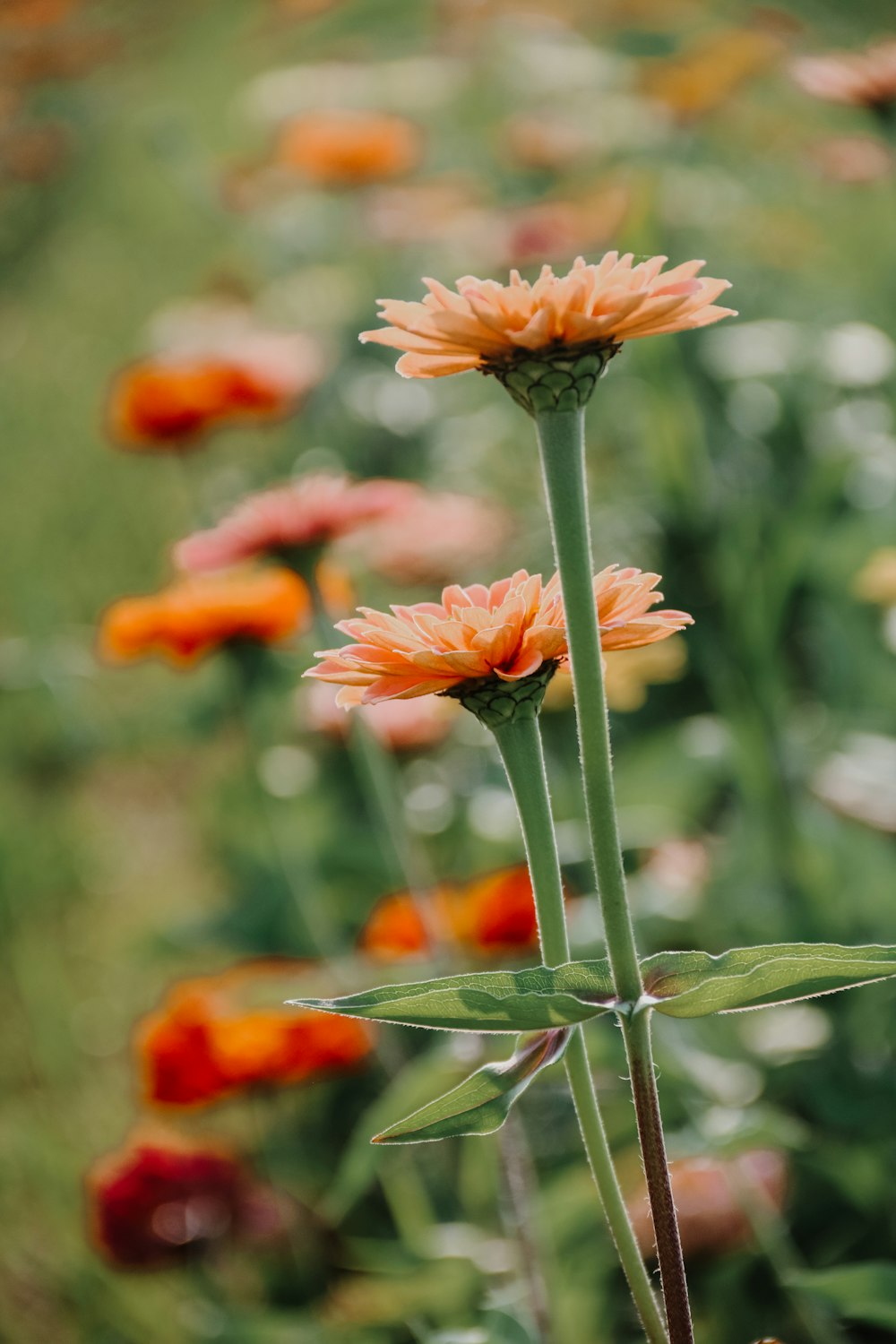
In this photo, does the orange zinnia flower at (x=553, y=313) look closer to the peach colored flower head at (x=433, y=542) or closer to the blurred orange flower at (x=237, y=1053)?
the blurred orange flower at (x=237, y=1053)

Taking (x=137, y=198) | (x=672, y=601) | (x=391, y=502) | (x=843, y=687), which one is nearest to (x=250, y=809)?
(x=672, y=601)

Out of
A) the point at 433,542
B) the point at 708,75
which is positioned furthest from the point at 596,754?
the point at 708,75

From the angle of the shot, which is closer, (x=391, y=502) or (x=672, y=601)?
(x=391, y=502)

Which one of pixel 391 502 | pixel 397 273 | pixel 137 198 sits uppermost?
pixel 137 198

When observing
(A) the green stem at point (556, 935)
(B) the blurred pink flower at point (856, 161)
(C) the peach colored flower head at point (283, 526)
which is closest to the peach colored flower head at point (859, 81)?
(B) the blurred pink flower at point (856, 161)

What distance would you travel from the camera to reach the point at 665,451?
1136mm

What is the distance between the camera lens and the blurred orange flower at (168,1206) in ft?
3.11

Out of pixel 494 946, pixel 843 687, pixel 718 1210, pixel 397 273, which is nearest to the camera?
pixel 718 1210

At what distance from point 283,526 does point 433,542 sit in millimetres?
495

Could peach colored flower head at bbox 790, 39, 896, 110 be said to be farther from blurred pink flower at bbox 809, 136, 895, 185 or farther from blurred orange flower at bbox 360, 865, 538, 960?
blurred orange flower at bbox 360, 865, 538, 960

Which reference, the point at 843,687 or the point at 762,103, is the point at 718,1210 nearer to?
the point at 843,687

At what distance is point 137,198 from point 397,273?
1881 mm

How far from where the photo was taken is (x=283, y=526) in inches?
32.8

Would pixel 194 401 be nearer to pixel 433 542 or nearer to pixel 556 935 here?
pixel 433 542
